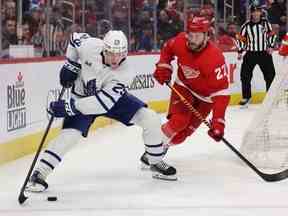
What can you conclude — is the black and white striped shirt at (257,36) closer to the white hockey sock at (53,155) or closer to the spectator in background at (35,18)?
the spectator in background at (35,18)

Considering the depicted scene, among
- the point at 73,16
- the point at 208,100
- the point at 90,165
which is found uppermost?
the point at 73,16

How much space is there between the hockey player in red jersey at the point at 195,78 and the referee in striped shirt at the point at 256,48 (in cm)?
415

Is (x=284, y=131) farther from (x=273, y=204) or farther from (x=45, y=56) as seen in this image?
(x=45, y=56)

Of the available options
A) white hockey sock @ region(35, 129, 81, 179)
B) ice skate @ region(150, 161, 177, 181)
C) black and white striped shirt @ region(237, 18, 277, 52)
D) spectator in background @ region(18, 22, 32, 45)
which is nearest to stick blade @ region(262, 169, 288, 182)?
ice skate @ region(150, 161, 177, 181)

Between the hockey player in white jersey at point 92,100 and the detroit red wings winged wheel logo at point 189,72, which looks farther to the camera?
the detroit red wings winged wheel logo at point 189,72

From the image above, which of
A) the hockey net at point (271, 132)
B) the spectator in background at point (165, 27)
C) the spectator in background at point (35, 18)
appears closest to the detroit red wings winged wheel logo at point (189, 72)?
the hockey net at point (271, 132)

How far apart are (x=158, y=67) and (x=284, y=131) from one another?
103 centimetres

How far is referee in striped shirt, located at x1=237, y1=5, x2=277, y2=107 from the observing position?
29.7ft

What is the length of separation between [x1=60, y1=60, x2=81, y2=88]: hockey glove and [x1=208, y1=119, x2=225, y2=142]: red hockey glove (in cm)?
82

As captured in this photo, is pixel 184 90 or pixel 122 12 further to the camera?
pixel 122 12

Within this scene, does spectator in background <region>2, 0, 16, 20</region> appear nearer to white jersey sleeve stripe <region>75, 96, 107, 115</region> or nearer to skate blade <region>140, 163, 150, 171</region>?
skate blade <region>140, 163, 150, 171</region>

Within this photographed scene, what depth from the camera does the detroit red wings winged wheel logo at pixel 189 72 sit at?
4848mm

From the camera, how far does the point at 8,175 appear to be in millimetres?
4766

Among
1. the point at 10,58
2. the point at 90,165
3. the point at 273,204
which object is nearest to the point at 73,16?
the point at 10,58
